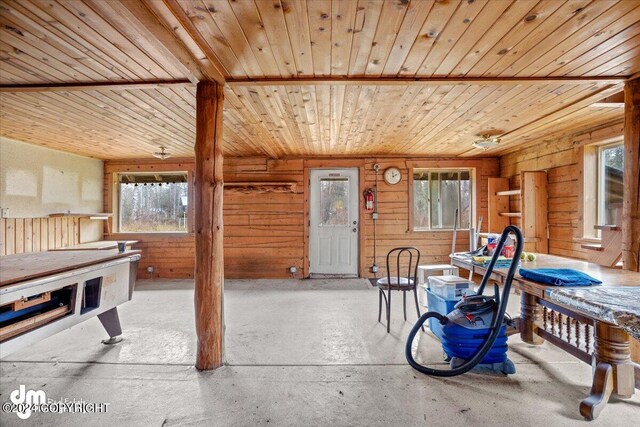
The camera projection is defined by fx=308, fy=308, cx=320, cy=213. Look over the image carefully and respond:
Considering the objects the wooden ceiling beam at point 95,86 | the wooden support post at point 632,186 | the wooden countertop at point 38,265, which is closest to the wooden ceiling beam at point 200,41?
the wooden ceiling beam at point 95,86

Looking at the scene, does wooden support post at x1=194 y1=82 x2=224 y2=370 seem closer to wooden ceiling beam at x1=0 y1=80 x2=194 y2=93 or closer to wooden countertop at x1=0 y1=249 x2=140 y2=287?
wooden ceiling beam at x1=0 y1=80 x2=194 y2=93

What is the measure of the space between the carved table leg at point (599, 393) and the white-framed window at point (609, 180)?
2.56 m

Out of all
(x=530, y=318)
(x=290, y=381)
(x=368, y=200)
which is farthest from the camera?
(x=368, y=200)

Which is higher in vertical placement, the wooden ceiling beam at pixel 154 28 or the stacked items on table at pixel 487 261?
the wooden ceiling beam at pixel 154 28

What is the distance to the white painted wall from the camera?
422cm

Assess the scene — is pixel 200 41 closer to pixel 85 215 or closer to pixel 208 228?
pixel 208 228

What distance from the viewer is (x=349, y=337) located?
294cm

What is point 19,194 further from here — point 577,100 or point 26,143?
point 577,100

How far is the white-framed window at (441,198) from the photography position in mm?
5684

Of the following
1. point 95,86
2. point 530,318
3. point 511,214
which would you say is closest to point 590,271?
point 530,318

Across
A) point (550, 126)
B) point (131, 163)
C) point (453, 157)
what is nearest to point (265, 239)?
point (131, 163)

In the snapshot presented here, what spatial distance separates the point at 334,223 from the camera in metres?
5.66

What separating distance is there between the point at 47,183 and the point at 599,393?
6.72m

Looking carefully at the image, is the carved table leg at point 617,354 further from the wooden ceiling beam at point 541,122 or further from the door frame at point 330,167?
the door frame at point 330,167
